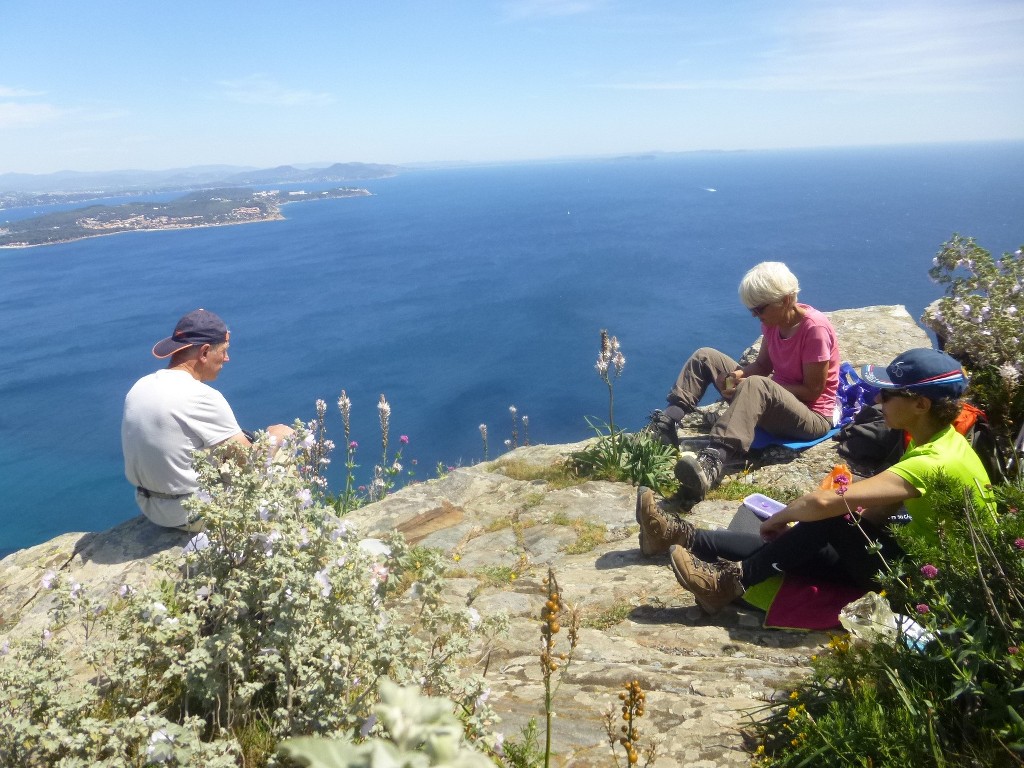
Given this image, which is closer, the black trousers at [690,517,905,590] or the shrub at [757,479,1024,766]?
the shrub at [757,479,1024,766]

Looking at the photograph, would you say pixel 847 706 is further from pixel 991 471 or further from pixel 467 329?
pixel 467 329

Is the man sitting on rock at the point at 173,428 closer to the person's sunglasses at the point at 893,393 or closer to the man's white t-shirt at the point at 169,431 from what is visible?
the man's white t-shirt at the point at 169,431

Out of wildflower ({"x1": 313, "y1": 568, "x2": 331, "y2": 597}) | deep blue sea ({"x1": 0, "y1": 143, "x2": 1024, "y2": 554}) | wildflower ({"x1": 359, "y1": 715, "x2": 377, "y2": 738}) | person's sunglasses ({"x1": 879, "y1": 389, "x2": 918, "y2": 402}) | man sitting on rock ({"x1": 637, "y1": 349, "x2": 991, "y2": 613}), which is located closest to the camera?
wildflower ({"x1": 359, "y1": 715, "x2": 377, "y2": 738})

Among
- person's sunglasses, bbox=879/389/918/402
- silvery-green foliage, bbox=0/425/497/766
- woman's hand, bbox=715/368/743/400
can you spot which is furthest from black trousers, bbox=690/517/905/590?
woman's hand, bbox=715/368/743/400

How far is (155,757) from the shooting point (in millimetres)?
1496

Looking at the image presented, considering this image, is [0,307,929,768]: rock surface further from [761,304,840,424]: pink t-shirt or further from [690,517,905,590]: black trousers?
[761,304,840,424]: pink t-shirt

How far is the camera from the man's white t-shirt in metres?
3.52

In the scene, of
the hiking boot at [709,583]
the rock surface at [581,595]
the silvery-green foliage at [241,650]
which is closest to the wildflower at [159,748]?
the silvery-green foliage at [241,650]

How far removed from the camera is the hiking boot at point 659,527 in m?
3.77

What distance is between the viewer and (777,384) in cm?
509

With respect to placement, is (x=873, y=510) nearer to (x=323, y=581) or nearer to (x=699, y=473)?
(x=699, y=473)

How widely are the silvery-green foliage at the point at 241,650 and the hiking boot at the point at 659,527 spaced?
216 cm

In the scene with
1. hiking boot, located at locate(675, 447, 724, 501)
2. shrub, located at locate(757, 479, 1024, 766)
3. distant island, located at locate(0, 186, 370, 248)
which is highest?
distant island, located at locate(0, 186, 370, 248)

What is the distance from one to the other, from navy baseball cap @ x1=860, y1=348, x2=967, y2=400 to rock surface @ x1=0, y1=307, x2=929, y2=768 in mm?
1218
